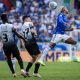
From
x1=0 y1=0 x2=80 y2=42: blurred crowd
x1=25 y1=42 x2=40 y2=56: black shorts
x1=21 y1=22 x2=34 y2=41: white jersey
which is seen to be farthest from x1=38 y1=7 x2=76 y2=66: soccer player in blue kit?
x1=0 y1=0 x2=80 y2=42: blurred crowd

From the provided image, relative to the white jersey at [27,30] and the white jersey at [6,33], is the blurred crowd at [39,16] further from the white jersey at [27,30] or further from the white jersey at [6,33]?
the white jersey at [6,33]

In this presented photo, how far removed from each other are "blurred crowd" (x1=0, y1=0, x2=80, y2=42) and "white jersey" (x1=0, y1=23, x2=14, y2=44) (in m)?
14.5

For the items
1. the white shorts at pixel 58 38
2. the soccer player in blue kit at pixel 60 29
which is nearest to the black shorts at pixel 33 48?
the soccer player in blue kit at pixel 60 29

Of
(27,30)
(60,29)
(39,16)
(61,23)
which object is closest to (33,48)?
(27,30)

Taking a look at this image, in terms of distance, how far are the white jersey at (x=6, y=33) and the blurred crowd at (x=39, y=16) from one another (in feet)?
47.4

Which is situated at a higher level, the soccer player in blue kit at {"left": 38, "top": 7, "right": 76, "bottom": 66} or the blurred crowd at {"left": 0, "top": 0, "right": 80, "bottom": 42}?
the soccer player in blue kit at {"left": 38, "top": 7, "right": 76, "bottom": 66}

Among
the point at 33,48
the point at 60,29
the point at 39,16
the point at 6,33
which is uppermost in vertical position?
the point at 6,33

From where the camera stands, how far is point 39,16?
112ft

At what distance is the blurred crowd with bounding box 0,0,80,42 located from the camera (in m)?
32.7

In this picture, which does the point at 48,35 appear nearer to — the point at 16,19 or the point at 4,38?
the point at 16,19

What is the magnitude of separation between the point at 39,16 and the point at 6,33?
16868 mm

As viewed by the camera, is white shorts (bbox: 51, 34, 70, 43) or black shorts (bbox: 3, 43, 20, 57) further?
white shorts (bbox: 51, 34, 70, 43)

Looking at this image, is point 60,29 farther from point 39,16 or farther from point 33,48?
point 39,16

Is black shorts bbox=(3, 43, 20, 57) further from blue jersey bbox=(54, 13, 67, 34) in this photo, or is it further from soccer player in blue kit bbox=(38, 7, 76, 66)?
blue jersey bbox=(54, 13, 67, 34)
